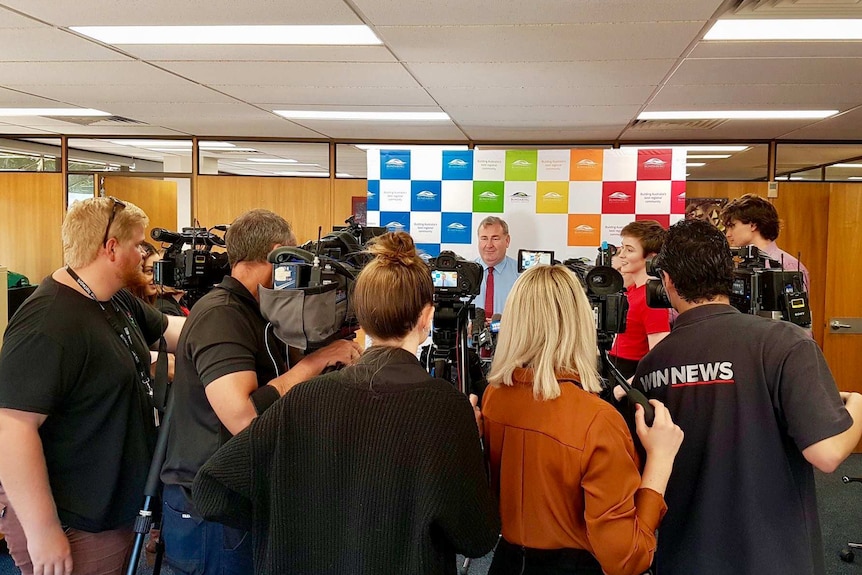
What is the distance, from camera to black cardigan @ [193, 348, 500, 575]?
3.45 ft

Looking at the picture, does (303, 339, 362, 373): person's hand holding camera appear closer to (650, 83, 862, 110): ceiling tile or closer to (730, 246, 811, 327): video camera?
(730, 246, 811, 327): video camera

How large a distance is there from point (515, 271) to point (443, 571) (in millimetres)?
3131

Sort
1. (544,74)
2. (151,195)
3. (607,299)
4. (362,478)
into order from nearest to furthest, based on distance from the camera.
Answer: (362,478)
(607,299)
(544,74)
(151,195)

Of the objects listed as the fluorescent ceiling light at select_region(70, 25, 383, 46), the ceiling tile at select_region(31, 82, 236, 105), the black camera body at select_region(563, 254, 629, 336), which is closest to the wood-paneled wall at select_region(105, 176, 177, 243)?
the ceiling tile at select_region(31, 82, 236, 105)

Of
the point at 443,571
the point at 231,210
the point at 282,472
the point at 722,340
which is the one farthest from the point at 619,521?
the point at 231,210

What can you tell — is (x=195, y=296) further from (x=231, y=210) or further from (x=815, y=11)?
(x=231, y=210)

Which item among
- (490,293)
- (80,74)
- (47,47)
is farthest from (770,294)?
(80,74)

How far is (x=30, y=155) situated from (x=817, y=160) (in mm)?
7557

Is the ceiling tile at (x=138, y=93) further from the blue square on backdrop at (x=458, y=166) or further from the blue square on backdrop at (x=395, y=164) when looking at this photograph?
the blue square on backdrop at (x=458, y=166)

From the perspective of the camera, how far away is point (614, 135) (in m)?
5.44

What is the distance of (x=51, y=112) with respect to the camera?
4922mm

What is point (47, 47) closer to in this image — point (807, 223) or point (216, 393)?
point (216, 393)

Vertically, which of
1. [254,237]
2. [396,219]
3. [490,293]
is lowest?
[490,293]

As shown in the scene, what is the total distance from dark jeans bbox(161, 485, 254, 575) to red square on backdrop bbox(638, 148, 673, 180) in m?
3.73
